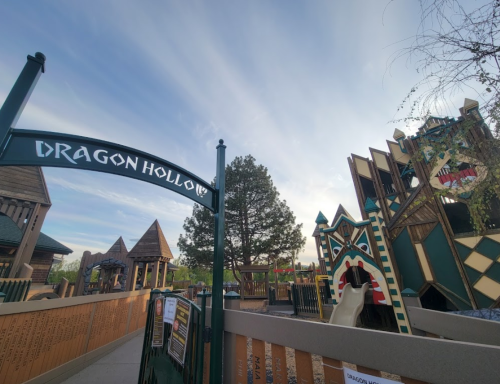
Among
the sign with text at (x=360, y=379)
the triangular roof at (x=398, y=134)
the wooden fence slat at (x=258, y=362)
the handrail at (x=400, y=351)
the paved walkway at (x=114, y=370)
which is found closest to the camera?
the handrail at (x=400, y=351)

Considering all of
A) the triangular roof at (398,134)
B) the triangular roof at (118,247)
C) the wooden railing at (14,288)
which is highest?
the triangular roof at (398,134)

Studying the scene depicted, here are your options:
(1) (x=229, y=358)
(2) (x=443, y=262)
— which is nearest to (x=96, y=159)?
(1) (x=229, y=358)

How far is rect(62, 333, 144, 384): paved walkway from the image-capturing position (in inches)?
150

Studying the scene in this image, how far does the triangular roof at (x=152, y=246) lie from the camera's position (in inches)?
423

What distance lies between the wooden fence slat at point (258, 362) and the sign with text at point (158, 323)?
1.58 metres

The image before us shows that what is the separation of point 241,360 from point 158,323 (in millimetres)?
1530

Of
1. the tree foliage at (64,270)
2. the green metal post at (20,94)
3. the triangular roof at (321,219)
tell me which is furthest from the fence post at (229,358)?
the tree foliage at (64,270)

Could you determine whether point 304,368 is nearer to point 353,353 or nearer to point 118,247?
point 353,353

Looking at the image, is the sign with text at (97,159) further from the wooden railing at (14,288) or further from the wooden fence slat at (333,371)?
the wooden railing at (14,288)

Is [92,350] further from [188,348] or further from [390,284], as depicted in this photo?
[390,284]

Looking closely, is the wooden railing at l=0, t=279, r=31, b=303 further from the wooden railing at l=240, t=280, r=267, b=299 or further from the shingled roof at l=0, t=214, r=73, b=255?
the wooden railing at l=240, t=280, r=267, b=299

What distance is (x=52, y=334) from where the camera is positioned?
151 inches

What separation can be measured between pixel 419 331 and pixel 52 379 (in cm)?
599

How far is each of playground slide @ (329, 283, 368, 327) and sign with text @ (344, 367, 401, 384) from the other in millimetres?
Answer: 6560
